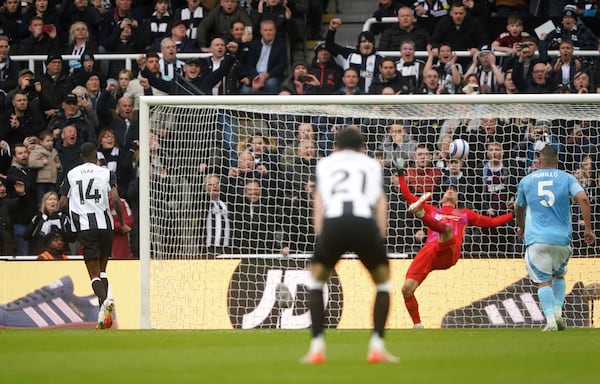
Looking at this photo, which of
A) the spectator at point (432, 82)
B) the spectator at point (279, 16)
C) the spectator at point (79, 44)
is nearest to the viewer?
the spectator at point (432, 82)

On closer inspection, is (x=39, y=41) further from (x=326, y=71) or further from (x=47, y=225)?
(x=326, y=71)

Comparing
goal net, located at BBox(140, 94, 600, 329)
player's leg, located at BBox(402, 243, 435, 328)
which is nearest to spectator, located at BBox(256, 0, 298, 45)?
goal net, located at BBox(140, 94, 600, 329)

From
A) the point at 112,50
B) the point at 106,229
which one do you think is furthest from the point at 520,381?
the point at 112,50

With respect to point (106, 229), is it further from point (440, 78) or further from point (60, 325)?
point (440, 78)

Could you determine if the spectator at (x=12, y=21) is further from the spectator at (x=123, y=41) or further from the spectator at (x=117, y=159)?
the spectator at (x=117, y=159)

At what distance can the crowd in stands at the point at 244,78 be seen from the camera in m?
17.1

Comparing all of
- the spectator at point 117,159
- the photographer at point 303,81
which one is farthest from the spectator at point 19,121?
the photographer at point 303,81

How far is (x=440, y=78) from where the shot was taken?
19234 mm

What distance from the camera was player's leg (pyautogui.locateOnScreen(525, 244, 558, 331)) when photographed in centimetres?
1367

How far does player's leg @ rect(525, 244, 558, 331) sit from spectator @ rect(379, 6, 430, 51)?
23.8ft

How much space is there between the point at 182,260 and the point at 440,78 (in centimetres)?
558

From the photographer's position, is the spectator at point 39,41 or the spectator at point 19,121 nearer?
the spectator at point 19,121

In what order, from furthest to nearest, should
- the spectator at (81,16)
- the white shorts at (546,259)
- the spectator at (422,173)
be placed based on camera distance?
the spectator at (81,16)
the spectator at (422,173)
the white shorts at (546,259)

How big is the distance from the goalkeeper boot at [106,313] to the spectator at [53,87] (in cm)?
633
